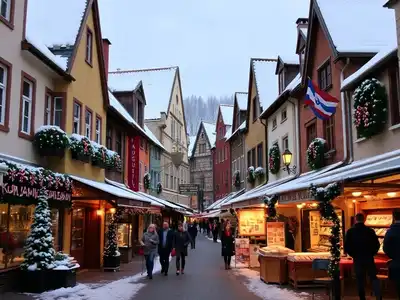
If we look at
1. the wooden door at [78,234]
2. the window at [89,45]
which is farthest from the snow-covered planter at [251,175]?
the window at [89,45]

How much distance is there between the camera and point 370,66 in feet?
45.3

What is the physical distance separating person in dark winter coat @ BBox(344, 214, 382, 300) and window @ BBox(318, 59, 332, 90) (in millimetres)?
8621

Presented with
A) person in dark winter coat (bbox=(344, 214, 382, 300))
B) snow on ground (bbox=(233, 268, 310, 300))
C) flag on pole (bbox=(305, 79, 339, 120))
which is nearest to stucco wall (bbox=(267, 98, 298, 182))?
flag on pole (bbox=(305, 79, 339, 120))

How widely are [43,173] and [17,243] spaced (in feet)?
7.24

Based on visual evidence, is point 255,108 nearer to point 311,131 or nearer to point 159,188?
point 311,131

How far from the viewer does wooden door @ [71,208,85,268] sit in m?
18.7

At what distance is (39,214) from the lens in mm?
13695

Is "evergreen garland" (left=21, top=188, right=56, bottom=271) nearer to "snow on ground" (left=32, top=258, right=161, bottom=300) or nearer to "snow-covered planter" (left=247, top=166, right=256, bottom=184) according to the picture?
"snow on ground" (left=32, top=258, right=161, bottom=300)

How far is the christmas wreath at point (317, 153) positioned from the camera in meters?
18.4

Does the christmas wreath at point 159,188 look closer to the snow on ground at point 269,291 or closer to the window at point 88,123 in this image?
the window at point 88,123

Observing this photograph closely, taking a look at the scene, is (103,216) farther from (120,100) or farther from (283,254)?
(120,100)

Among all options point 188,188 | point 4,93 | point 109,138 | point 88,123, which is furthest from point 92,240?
point 188,188

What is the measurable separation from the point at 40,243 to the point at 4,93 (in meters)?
4.11

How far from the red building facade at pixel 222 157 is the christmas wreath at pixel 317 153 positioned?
2987 centimetres
